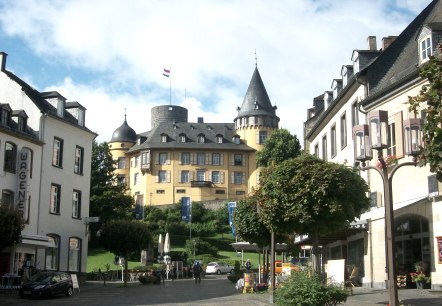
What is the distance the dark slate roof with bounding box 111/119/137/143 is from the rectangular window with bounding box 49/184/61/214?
7352 cm

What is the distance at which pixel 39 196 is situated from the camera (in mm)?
37469

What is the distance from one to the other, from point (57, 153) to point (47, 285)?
1368 cm

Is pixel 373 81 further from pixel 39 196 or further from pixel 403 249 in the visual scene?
pixel 39 196

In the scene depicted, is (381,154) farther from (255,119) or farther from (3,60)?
(255,119)

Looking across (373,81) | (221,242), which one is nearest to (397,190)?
(373,81)

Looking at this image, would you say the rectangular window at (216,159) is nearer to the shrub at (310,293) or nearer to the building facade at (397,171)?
the building facade at (397,171)

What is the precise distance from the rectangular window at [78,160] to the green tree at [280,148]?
46.7 metres

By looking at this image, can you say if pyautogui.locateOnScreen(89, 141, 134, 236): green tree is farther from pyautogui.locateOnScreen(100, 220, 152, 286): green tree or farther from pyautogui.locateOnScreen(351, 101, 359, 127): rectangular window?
pyautogui.locateOnScreen(351, 101, 359, 127): rectangular window

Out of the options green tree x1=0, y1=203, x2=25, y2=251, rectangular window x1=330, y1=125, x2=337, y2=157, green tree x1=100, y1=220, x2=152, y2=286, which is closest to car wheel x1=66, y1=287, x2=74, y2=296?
green tree x1=0, y1=203, x2=25, y2=251

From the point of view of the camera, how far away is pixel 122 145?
11250 cm

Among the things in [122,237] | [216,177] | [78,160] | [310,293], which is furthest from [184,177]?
[310,293]

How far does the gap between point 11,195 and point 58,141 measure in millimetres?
6258

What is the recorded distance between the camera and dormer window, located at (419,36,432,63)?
2562cm

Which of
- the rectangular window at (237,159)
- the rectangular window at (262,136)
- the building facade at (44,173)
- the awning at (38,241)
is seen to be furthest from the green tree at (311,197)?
the rectangular window at (262,136)
